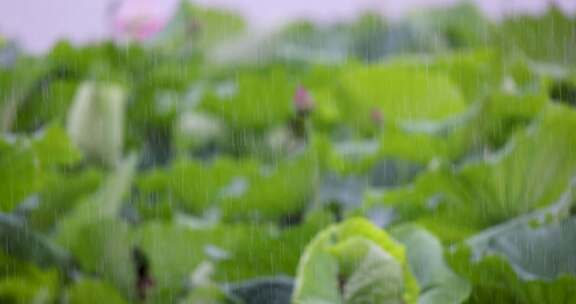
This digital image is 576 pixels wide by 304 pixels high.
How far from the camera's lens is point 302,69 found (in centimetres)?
147

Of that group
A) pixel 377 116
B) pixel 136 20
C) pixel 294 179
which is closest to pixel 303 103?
pixel 294 179

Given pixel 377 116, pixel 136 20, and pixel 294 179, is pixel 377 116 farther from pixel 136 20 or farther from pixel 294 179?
pixel 136 20

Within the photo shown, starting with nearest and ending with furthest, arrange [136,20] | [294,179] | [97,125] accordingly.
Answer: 1. [294,179]
2. [97,125]
3. [136,20]

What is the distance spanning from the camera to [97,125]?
0.99 meters

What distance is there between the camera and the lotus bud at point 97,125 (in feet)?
3.26

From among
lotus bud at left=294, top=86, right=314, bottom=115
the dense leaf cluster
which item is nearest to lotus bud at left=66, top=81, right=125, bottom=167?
the dense leaf cluster

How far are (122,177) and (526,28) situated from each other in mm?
502

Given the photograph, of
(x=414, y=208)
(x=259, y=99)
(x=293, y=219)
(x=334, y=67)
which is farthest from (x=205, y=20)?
(x=414, y=208)

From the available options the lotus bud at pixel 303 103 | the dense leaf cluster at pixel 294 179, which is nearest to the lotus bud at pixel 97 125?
the dense leaf cluster at pixel 294 179

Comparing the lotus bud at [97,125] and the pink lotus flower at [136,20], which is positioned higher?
the pink lotus flower at [136,20]

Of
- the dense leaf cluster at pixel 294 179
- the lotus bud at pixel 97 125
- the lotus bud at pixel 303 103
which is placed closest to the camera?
the dense leaf cluster at pixel 294 179

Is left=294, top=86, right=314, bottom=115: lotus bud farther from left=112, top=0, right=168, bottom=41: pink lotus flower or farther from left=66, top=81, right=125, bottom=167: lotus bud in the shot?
left=112, top=0, right=168, bottom=41: pink lotus flower

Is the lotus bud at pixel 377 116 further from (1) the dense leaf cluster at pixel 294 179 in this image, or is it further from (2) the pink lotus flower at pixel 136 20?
(2) the pink lotus flower at pixel 136 20

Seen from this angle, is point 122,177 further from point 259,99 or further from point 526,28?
point 526,28
